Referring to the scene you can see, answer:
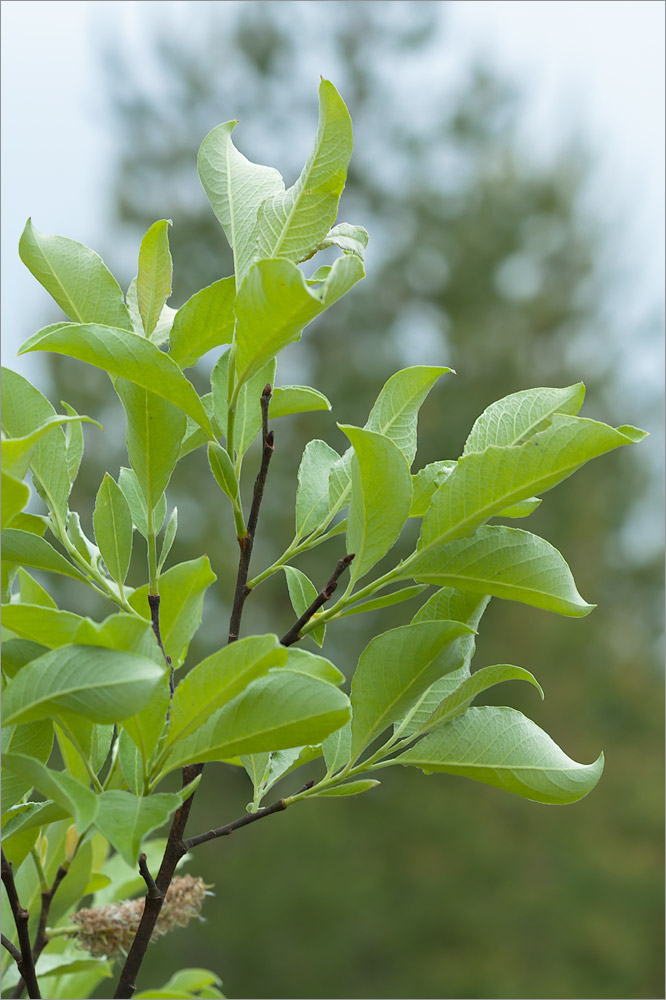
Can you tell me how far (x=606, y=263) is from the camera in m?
6.76

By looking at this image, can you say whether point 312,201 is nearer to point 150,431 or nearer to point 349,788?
point 150,431

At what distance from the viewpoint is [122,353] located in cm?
42

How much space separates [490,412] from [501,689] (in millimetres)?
5108

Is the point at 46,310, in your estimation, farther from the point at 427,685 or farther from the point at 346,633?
the point at 427,685

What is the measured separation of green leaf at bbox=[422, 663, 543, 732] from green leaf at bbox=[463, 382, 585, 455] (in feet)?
0.36

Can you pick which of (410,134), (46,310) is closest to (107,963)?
(46,310)

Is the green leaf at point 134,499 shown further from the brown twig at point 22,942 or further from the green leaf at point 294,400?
the brown twig at point 22,942

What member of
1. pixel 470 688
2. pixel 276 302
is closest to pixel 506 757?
pixel 470 688

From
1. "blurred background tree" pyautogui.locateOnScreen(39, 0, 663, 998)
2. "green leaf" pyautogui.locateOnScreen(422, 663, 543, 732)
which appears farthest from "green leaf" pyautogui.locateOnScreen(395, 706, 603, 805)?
"blurred background tree" pyautogui.locateOnScreen(39, 0, 663, 998)

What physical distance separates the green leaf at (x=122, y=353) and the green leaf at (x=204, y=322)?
0.17ft

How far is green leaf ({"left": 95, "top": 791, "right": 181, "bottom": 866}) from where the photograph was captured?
34cm

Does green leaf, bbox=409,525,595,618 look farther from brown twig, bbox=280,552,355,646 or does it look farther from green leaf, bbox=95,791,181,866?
green leaf, bbox=95,791,181,866

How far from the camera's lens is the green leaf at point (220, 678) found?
0.36 metres

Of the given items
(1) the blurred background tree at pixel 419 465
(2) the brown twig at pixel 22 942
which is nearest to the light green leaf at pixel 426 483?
(2) the brown twig at pixel 22 942
